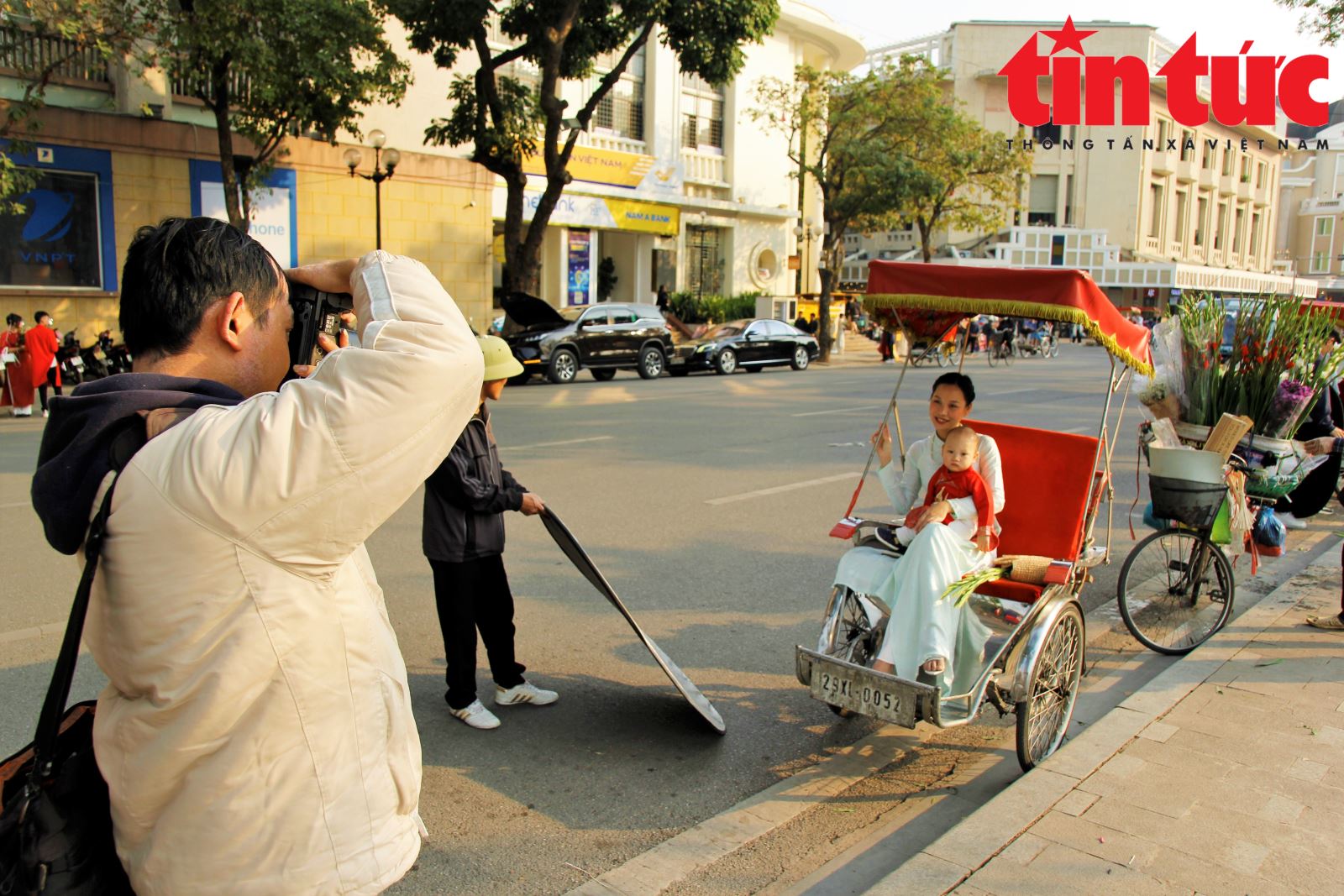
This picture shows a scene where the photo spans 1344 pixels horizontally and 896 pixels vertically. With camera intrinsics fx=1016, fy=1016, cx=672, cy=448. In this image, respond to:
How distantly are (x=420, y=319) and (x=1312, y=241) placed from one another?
82513 millimetres

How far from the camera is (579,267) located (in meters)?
29.0

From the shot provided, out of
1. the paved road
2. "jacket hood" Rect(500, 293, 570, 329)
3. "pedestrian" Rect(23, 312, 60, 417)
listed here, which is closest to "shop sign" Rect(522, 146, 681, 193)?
Result: "jacket hood" Rect(500, 293, 570, 329)

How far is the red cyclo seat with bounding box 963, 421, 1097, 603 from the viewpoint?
4781mm

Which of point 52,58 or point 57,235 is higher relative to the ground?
point 52,58

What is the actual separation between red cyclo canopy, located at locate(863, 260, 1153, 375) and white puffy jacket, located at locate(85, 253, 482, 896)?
322cm

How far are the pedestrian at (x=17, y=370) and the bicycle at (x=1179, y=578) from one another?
1465 cm

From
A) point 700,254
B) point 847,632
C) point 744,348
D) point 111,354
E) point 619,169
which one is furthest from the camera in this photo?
point 700,254

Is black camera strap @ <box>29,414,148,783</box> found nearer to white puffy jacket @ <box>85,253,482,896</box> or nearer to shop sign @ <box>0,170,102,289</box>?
white puffy jacket @ <box>85,253,482,896</box>

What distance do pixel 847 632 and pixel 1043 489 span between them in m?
1.27

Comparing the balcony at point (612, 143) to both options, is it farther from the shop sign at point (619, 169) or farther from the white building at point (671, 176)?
the shop sign at point (619, 169)

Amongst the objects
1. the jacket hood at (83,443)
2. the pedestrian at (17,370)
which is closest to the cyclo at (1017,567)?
the jacket hood at (83,443)

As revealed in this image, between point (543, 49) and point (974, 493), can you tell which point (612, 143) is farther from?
point (974, 493)

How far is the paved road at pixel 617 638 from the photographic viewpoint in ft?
11.5

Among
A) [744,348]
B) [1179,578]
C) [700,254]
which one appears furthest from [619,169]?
[1179,578]
